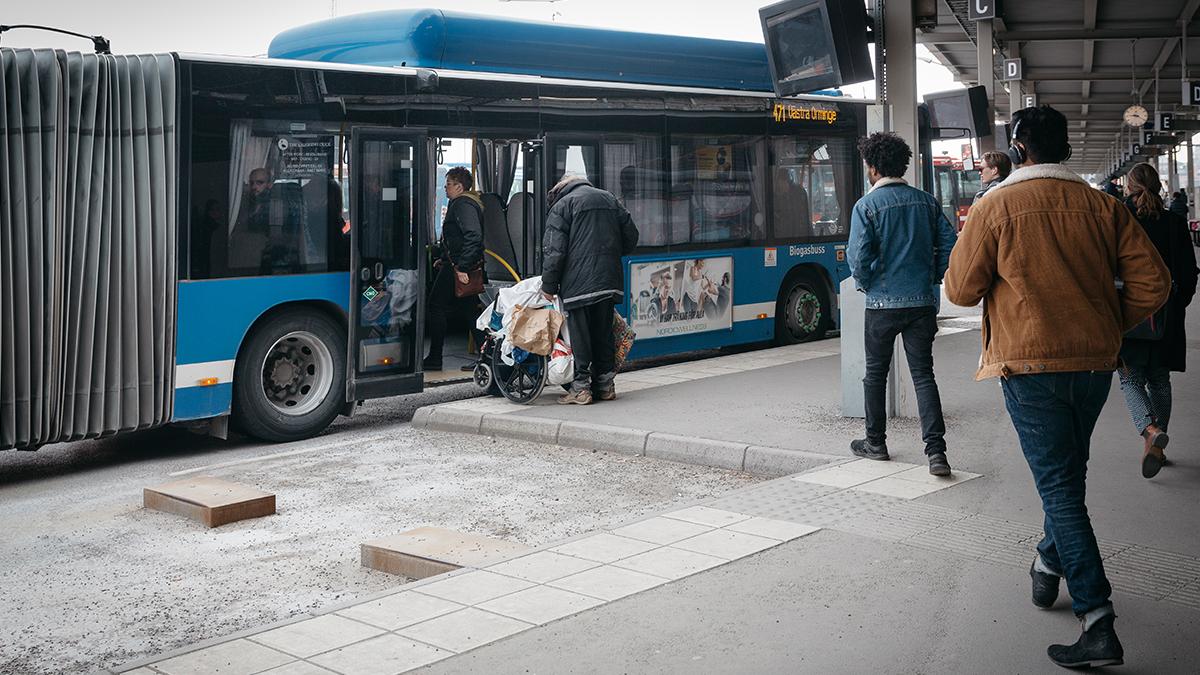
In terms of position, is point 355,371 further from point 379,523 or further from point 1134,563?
point 1134,563

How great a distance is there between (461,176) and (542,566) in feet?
22.0

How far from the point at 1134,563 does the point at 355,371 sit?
22.2ft

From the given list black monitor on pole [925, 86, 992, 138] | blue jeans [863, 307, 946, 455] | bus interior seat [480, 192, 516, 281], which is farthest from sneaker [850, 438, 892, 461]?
black monitor on pole [925, 86, 992, 138]

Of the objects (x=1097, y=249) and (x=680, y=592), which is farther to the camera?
(x=680, y=592)

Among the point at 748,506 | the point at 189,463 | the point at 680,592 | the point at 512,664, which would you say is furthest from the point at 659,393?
the point at 512,664

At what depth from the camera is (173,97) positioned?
9555mm

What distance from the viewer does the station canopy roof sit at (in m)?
28.7

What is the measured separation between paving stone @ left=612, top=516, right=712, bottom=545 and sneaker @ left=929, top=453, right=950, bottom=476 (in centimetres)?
164

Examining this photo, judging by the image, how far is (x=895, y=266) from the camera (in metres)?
7.77

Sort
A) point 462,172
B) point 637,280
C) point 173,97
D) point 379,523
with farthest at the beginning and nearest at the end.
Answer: point 637,280 → point 462,172 → point 173,97 → point 379,523

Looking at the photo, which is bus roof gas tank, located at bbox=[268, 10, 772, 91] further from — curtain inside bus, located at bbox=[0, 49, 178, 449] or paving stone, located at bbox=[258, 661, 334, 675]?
paving stone, located at bbox=[258, 661, 334, 675]

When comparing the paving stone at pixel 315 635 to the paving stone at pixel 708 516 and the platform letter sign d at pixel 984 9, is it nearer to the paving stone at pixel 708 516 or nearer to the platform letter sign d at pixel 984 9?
the paving stone at pixel 708 516

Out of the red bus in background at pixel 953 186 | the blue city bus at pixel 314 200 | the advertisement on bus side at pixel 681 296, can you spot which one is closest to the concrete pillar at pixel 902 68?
the blue city bus at pixel 314 200

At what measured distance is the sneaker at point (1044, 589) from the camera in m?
5.03
